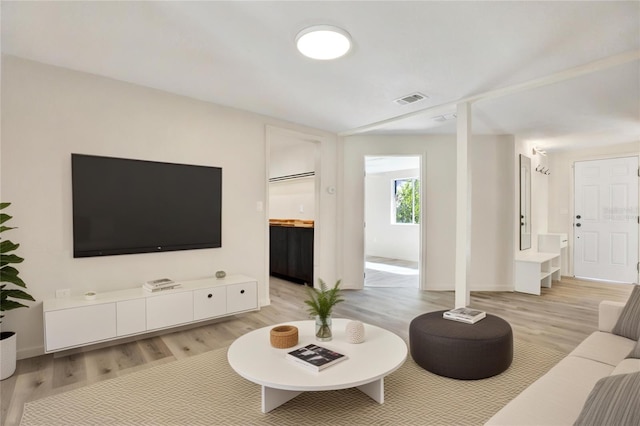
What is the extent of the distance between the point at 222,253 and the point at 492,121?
3.89 meters

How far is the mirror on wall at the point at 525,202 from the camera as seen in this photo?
5.34m

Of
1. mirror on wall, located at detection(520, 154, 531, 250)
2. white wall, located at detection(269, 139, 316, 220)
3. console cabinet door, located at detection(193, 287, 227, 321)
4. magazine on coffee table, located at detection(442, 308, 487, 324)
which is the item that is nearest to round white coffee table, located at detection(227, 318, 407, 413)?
magazine on coffee table, located at detection(442, 308, 487, 324)

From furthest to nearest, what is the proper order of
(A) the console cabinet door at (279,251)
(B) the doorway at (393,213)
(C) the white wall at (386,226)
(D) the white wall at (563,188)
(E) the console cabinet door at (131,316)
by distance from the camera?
(C) the white wall at (386,226) < (B) the doorway at (393,213) < (D) the white wall at (563,188) < (A) the console cabinet door at (279,251) < (E) the console cabinet door at (131,316)

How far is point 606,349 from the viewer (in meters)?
1.97

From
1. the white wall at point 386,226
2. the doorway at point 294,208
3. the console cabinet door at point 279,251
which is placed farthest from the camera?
the white wall at point 386,226

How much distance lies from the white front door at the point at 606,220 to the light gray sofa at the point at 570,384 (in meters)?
4.49

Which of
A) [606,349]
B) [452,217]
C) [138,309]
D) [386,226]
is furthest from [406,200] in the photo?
[138,309]

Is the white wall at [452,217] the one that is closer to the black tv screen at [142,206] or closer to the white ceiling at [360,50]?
the white ceiling at [360,50]

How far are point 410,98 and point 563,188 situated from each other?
180 inches

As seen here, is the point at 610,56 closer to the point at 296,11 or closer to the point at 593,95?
the point at 593,95

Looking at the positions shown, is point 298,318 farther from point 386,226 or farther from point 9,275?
point 386,226

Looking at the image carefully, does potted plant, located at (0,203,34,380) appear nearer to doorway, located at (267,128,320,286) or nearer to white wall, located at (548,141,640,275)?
doorway, located at (267,128,320,286)

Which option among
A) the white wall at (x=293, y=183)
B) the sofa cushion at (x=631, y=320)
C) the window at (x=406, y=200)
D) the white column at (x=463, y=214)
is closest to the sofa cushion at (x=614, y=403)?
the sofa cushion at (x=631, y=320)

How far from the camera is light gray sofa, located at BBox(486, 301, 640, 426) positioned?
1313 millimetres
